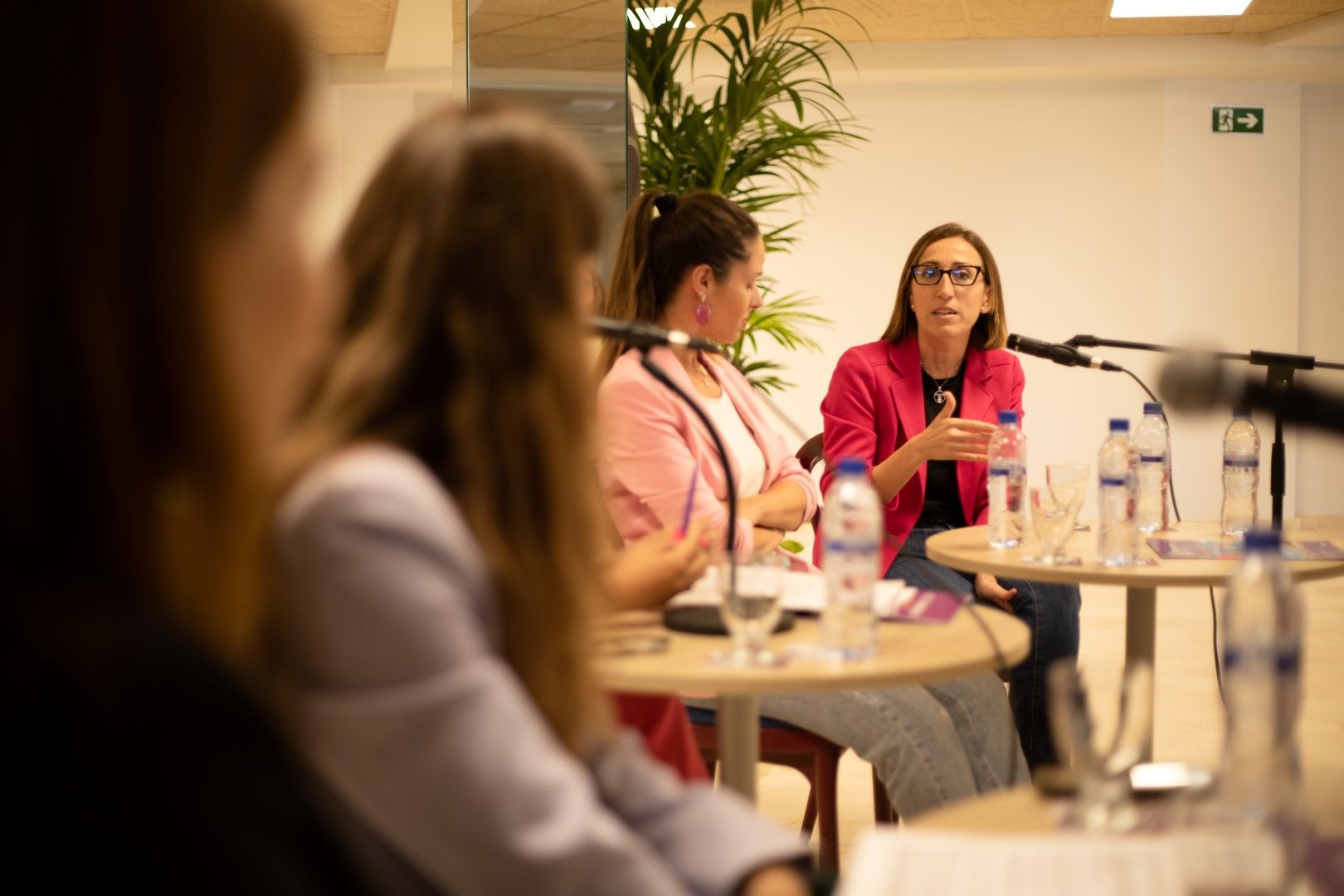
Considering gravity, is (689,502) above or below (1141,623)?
above

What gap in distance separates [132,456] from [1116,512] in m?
2.07

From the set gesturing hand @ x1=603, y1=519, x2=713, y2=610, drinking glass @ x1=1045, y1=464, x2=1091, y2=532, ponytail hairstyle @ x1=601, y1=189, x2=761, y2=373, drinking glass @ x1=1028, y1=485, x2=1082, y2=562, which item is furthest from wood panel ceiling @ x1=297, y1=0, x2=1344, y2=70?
gesturing hand @ x1=603, y1=519, x2=713, y2=610

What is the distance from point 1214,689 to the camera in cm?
449

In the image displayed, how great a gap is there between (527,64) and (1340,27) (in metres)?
5.46

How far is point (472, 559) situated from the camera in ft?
3.07

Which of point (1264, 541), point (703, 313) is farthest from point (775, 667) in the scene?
point (703, 313)

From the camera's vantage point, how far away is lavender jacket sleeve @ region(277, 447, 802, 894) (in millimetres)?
846

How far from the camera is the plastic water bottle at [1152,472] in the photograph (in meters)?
2.90

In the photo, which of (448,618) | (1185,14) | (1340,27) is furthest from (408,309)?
(1340,27)

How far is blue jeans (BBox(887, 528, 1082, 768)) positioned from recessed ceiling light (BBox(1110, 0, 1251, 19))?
4794 millimetres

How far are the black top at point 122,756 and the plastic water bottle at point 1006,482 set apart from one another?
7.11 ft

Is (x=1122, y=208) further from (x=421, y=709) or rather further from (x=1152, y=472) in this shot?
(x=421, y=709)

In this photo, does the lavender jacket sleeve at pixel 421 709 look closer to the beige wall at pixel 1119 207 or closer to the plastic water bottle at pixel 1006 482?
the plastic water bottle at pixel 1006 482

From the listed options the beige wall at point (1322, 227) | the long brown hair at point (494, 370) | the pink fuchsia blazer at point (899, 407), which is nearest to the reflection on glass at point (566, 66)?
the pink fuchsia blazer at point (899, 407)
